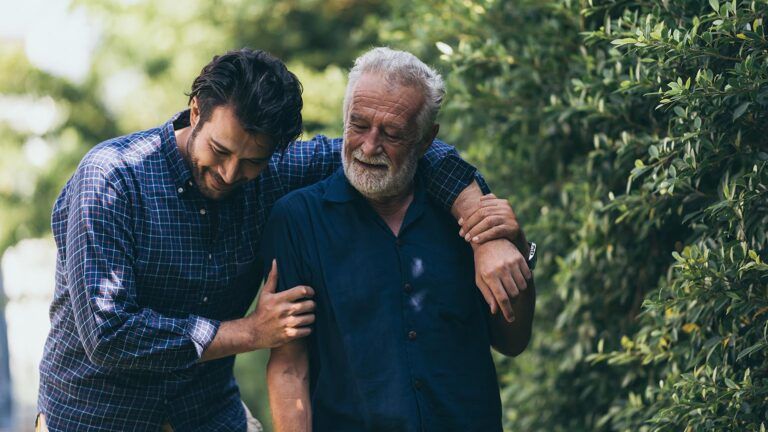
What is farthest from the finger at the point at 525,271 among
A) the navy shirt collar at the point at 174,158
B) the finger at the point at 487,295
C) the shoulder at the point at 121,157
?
the shoulder at the point at 121,157

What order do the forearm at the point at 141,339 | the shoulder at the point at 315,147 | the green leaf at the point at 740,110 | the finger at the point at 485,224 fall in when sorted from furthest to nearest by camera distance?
the shoulder at the point at 315,147, the finger at the point at 485,224, the green leaf at the point at 740,110, the forearm at the point at 141,339

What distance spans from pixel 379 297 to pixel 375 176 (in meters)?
0.34

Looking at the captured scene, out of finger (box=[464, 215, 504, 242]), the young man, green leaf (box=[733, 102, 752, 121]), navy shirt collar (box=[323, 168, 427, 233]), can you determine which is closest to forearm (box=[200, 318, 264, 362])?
the young man

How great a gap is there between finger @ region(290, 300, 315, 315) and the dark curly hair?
449mm

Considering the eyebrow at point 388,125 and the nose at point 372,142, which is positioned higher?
the eyebrow at point 388,125

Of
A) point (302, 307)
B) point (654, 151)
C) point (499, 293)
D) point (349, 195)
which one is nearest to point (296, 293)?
point (302, 307)

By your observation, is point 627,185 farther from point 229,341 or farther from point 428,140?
point 229,341

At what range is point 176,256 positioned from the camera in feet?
8.96

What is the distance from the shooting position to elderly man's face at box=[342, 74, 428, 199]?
272cm

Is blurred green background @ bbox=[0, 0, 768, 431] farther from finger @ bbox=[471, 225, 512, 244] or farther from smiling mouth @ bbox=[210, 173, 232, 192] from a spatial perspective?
smiling mouth @ bbox=[210, 173, 232, 192]

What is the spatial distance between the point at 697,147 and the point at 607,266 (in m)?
1.05

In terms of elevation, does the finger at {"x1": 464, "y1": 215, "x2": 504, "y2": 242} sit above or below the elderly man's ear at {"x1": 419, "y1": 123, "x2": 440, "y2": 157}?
below

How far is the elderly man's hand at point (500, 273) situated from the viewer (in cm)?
268

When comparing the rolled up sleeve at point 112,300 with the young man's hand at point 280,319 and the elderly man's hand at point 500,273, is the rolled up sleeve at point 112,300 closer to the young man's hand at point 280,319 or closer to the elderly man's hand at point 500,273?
the young man's hand at point 280,319
